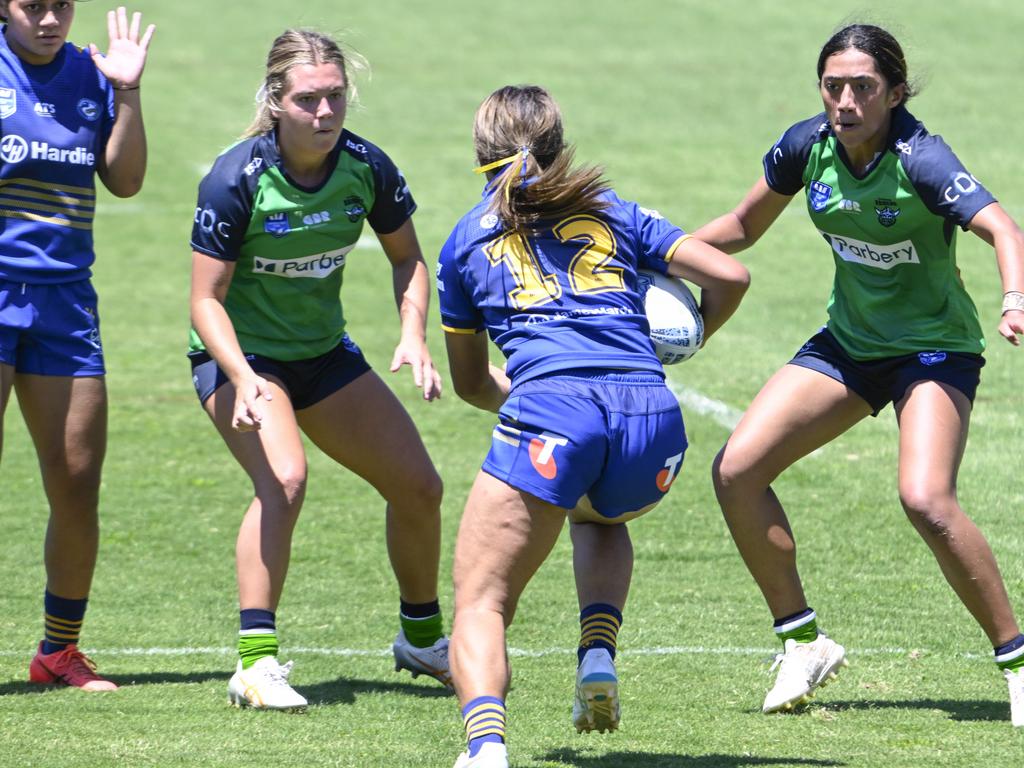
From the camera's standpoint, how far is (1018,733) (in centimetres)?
498

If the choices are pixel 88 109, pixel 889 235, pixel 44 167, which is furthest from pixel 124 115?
pixel 889 235

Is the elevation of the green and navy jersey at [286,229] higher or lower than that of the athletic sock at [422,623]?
higher

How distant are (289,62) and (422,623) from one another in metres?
1.98

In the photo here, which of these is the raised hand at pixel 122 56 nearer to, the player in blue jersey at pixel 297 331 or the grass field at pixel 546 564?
the player in blue jersey at pixel 297 331

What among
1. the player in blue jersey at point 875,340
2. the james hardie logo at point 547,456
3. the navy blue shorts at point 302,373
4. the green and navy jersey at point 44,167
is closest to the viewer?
the james hardie logo at point 547,456

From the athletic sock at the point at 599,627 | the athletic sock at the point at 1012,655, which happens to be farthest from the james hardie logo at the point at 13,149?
the athletic sock at the point at 1012,655

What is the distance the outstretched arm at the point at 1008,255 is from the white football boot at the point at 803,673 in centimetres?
116

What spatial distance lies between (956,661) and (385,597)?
2445mm

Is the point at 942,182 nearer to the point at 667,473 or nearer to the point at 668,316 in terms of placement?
the point at 668,316

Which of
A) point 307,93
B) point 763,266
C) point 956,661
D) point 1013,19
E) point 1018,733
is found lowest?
point 1018,733

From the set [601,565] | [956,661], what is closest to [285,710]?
[601,565]

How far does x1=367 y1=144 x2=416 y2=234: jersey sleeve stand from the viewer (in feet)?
18.5

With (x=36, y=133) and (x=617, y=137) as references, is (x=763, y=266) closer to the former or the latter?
(x=617, y=137)

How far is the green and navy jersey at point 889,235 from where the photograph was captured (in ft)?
17.2
